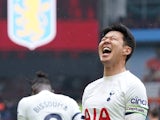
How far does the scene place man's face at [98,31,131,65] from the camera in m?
3.78

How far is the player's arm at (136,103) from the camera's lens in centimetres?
370

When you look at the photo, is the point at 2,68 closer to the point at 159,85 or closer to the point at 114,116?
the point at 159,85

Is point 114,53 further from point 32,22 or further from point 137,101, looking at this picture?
point 32,22

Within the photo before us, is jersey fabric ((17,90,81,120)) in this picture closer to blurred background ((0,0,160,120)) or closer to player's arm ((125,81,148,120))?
player's arm ((125,81,148,120))

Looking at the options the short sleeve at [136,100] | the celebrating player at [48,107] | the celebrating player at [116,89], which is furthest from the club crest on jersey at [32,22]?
the short sleeve at [136,100]

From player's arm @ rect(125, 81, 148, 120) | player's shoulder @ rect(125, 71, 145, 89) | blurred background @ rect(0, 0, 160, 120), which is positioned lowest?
blurred background @ rect(0, 0, 160, 120)

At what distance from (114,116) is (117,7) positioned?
45.1ft

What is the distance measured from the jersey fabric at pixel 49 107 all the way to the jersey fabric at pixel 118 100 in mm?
2013

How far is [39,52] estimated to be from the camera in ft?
50.5

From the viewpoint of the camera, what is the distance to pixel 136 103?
12.1 feet

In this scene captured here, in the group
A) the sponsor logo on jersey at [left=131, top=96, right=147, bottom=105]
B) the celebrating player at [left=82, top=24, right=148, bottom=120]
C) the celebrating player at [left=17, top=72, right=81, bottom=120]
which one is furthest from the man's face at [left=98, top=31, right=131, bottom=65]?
the celebrating player at [left=17, top=72, right=81, bottom=120]

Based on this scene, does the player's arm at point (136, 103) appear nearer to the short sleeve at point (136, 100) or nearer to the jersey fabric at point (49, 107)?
the short sleeve at point (136, 100)

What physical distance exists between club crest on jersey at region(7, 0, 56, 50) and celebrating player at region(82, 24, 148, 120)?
36.5 ft

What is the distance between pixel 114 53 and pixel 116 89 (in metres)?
0.17
